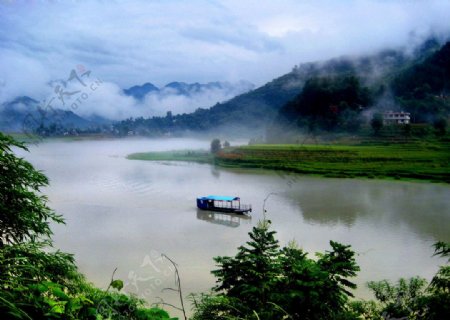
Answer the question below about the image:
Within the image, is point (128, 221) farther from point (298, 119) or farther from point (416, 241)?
point (298, 119)

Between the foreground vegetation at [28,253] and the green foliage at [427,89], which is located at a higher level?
the green foliage at [427,89]

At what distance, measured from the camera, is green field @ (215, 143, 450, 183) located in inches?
1373

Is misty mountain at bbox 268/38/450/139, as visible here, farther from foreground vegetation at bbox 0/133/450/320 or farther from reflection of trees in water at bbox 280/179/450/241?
foreground vegetation at bbox 0/133/450/320

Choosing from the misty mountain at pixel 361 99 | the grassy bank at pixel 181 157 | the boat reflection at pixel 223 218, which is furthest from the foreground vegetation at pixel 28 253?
the misty mountain at pixel 361 99

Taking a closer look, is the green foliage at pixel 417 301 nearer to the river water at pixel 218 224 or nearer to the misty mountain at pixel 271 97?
the river water at pixel 218 224

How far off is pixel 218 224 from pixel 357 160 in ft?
80.1

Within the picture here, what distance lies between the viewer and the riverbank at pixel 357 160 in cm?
3478

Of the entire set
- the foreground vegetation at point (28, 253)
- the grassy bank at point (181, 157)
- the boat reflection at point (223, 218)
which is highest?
the foreground vegetation at point (28, 253)

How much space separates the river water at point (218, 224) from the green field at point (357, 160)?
→ 10.2ft

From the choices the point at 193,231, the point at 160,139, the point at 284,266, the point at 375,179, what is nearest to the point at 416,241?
the point at 193,231

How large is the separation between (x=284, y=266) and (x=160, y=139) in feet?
410

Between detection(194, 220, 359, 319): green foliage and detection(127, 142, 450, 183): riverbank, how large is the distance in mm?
30592

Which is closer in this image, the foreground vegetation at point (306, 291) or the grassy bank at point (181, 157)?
the foreground vegetation at point (306, 291)

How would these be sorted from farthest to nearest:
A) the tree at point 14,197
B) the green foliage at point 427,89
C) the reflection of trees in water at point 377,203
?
the green foliage at point 427,89
the reflection of trees in water at point 377,203
the tree at point 14,197
